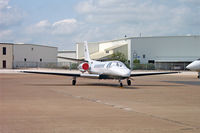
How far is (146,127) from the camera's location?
9242 millimetres

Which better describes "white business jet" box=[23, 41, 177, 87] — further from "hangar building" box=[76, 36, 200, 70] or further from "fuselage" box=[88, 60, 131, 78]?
"hangar building" box=[76, 36, 200, 70]

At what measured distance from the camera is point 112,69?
85.5ft

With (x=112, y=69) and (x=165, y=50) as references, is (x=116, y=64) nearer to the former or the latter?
(x=112, y=69)

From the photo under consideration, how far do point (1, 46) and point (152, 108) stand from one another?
73.5m

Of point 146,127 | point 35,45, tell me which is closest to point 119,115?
point 146,127

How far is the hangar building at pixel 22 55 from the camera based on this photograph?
82.5 meters

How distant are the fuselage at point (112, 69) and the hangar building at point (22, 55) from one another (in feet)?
184

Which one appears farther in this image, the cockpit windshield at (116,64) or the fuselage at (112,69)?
the cockpit windshield at (116,64)

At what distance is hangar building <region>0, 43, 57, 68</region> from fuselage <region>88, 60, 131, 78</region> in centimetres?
5608

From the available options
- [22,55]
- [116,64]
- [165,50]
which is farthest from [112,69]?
[22,55]

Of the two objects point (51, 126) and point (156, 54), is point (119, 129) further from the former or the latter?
point (156, 54)

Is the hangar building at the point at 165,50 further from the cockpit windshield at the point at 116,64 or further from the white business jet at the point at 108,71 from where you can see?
the cockpit windshield at the point at 116,64

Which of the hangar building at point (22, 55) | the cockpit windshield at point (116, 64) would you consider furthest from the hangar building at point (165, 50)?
the cockpit windshield at point (116, 64)

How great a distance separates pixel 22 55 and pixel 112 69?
208 feet
